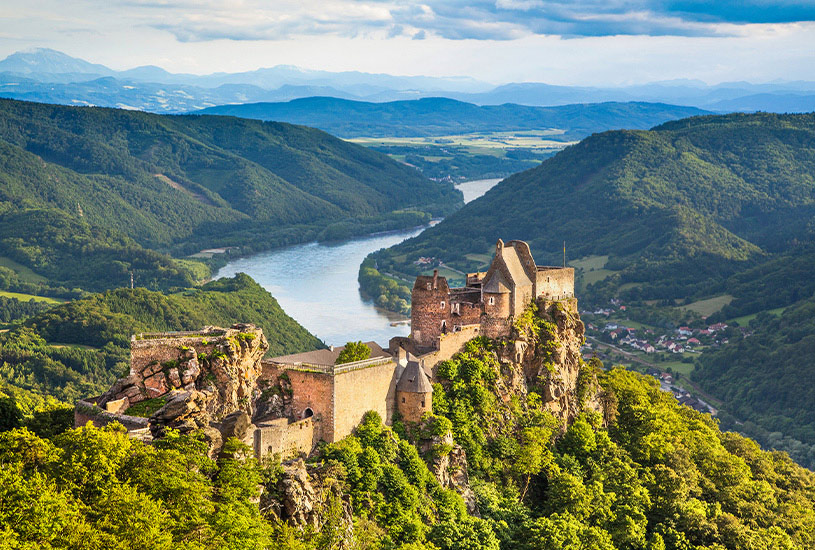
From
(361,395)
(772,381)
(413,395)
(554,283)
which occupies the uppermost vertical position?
(554,283)

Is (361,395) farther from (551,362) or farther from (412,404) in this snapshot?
(551,362)

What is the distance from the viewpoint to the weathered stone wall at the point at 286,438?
5000 centimetres

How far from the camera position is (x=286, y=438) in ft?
170

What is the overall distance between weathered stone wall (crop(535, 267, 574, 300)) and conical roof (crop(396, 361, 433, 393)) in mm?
16322

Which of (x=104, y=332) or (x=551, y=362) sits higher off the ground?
(x=551, y=362)

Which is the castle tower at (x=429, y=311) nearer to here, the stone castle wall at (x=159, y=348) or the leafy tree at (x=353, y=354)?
the leafy tree at (x=353, y=354)

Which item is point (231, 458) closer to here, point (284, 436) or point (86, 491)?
point (284, 436)

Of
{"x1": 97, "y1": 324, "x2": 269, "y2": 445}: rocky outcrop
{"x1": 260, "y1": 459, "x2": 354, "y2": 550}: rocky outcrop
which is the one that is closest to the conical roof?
{"x1": 97, "y1": 324, "x2": 269, "y2": 445}: rocky outcrop

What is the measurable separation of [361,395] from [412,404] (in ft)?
13.1

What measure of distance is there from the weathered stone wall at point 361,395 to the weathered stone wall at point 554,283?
58.2 ft

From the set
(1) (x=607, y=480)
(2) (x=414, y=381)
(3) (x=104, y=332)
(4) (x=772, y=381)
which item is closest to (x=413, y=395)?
(2) (x=414, y=381)

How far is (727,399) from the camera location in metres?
170

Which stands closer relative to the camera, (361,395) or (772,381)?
(361,395)

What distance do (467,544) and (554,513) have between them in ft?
29.5
